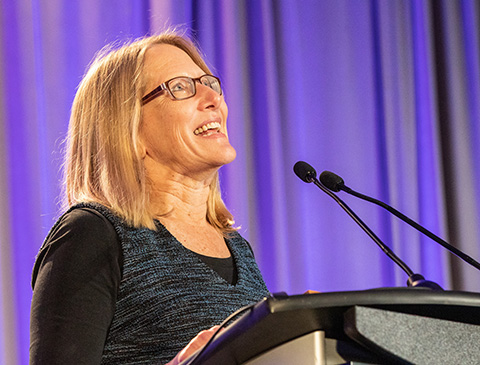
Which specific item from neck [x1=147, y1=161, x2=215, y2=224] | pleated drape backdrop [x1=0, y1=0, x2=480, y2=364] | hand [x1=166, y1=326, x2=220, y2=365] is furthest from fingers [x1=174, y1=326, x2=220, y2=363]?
pleated drape backdrop [x1=0, y1=0, x2=480, y2=364]

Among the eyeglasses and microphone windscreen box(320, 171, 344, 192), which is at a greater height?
the eyeglasses

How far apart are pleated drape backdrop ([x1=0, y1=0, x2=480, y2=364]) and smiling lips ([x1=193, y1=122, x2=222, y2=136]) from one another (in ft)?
2.61

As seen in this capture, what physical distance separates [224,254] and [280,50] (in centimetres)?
157

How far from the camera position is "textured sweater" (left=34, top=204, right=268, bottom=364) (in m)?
→ 1.28

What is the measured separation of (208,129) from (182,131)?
0.27 feet

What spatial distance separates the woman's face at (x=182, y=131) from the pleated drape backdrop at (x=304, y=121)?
28.2 inches

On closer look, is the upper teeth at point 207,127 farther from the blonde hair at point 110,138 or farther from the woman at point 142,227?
the blonde hair at point 110,138

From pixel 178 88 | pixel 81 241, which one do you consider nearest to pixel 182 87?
pixel 178 88

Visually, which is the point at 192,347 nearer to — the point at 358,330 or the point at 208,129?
the point at 358,330

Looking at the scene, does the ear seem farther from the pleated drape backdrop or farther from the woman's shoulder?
the pleated drape backdrop

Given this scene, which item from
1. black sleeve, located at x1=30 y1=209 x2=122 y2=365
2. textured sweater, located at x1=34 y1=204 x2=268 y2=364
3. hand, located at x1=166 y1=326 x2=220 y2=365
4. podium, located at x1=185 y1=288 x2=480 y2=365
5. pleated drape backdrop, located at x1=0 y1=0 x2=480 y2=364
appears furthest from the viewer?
pleated drape backdrop, located at x1=0 y1=0 x2=480 y2=364

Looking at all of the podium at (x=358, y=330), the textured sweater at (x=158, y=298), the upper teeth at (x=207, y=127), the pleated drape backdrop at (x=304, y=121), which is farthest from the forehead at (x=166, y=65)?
the podium at (x=358, y=330)

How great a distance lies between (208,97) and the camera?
66.1 inches

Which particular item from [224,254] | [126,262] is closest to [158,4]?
[224,254]
